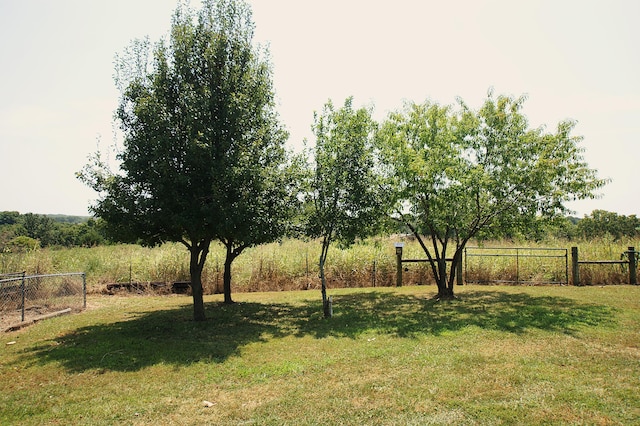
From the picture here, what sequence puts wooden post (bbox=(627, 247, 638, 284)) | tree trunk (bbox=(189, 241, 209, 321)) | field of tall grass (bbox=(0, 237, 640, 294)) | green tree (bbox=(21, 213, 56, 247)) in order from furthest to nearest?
green tree (bbox=(21, 213, 56, 247))
field of tall grass (bbox=(0, 237, 640, 294))
wooden post (bbox=(627, 247, 638, 284))
tree trunk (bbox=(189, 241, 209, 321))

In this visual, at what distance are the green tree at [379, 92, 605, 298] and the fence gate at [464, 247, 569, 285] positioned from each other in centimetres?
428

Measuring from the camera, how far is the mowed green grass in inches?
199

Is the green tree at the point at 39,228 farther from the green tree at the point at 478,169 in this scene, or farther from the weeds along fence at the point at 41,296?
the green tree at the point at 478,169

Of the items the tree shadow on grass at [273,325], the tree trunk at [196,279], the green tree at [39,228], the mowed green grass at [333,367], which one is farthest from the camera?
the green tree at [39,228]

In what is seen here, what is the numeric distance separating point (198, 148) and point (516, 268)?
14.5 m

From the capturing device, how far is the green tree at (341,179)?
11.0 meters

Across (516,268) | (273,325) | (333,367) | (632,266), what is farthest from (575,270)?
(333,367)

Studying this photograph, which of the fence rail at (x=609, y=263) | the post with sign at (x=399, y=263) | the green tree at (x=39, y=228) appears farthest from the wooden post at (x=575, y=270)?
the green tree at (x=39, y=228)

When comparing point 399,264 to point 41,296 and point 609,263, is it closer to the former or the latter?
point 609,263

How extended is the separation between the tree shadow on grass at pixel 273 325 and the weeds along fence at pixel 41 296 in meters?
2.52

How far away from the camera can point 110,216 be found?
9.67m

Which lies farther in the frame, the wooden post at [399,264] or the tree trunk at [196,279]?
the wooden post at [399,264]

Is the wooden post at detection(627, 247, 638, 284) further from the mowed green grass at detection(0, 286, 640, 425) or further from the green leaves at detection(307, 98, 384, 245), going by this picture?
the green leaves at detection(307, 98, 384, 245)

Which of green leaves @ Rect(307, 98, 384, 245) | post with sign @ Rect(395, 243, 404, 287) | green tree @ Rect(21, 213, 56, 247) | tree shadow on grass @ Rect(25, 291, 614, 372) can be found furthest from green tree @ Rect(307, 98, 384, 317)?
green tree @ Rect(21, 213, 56, 247)
